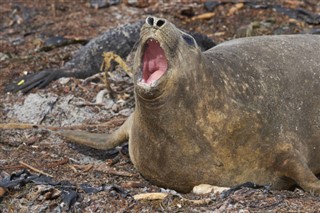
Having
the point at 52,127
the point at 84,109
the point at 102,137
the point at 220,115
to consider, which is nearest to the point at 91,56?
the point at 84,109

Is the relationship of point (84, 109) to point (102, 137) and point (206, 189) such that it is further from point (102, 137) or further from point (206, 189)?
point (206, 189)

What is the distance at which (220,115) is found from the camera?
548cm

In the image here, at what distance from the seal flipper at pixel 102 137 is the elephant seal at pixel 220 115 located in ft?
2.57

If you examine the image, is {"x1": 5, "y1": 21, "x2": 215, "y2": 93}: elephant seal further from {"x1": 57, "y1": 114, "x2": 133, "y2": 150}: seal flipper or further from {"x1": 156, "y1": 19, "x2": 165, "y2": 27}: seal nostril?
{"x1": 156, "y1": 19, "x2": 165, "y2": 27}: seal nostril

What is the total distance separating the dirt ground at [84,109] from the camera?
5.38 metres

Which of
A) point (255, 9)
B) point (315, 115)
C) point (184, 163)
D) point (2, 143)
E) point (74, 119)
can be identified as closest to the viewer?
point (184, 163)

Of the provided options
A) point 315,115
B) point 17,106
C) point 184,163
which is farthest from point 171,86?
point 17,106

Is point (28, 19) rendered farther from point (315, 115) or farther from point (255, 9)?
point (315, 115)

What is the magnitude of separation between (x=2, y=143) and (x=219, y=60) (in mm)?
2422

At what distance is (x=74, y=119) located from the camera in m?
7.76

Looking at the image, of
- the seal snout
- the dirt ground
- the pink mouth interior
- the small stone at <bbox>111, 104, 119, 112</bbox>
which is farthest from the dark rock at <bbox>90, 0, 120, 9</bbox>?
the seal snout

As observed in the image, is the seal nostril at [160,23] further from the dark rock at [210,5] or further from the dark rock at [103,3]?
the dark rock at [103,3]

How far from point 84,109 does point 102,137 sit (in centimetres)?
104

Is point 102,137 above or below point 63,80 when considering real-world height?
above
